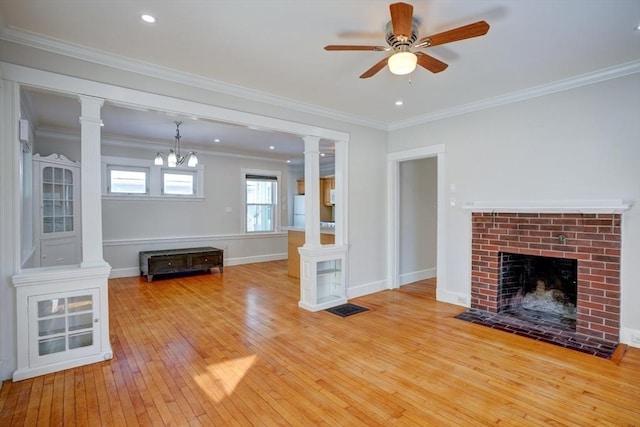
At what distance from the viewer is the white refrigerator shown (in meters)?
9.02

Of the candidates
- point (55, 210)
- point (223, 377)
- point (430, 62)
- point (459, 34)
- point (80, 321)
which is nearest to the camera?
point (459, 34)

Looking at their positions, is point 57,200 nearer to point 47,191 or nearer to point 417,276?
point 47,191

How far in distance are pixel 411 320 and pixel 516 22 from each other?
10.2 feet

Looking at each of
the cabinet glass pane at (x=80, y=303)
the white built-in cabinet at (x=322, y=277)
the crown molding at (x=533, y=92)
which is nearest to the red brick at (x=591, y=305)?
the crown molding at (x=533, y=92)

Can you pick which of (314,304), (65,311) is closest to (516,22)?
(314,304)

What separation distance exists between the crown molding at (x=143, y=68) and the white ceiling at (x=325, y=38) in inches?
0.7

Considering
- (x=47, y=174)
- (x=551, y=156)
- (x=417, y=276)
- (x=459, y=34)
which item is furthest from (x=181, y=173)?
(x=551, y=156)

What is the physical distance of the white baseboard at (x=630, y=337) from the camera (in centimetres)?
313

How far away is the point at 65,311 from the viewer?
2.77 m

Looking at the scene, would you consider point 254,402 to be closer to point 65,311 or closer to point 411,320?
point 65,311

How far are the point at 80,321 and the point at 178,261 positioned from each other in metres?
3.42

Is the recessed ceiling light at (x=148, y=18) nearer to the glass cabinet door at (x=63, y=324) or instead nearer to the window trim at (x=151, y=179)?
the glass cabinet door at (x=63, y=324)

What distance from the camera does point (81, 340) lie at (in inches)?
113

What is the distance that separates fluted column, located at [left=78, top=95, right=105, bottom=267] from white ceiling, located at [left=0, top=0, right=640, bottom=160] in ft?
1.73
